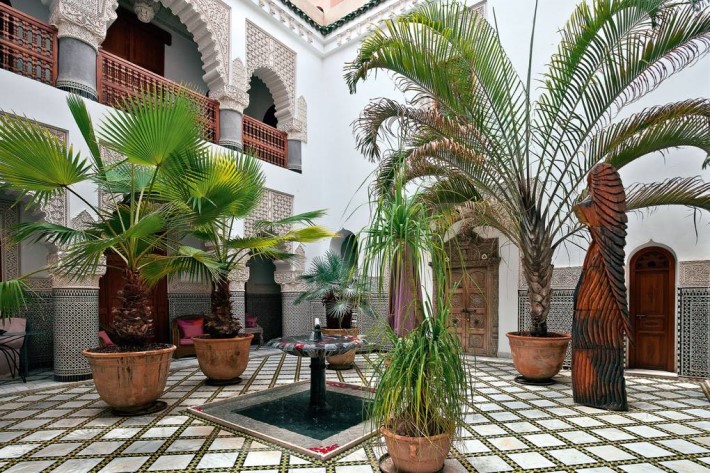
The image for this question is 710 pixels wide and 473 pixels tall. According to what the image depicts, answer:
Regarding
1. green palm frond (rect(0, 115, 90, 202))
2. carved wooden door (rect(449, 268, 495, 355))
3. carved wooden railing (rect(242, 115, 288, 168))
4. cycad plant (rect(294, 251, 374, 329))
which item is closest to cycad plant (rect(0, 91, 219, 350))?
green palm frond (rect(0, 115, 90, 202))

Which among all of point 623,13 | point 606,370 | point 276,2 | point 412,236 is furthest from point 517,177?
point 276,2

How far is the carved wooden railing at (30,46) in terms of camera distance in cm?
478

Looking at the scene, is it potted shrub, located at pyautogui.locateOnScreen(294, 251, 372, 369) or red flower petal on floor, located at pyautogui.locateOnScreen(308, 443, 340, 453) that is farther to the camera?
potted shrub, located at pyautogui.locateOnScreen(294, 251, 372, 369)

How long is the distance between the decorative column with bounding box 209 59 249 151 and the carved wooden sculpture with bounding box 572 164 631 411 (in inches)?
206

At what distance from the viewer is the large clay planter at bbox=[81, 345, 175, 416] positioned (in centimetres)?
341

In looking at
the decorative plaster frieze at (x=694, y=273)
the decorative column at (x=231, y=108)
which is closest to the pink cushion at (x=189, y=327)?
the decorative column at (x=231, y=108)

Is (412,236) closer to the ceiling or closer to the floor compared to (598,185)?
closer to the floor

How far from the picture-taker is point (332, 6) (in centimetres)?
957

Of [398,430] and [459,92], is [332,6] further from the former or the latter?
[398,430]

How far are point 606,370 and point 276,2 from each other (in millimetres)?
7485

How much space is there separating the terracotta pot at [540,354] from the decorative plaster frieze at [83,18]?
5879mm

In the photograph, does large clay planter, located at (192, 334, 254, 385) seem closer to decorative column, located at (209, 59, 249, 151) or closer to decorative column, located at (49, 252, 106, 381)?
decorative column, located at (49, 252, 106, 381)

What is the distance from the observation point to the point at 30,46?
4953 mm

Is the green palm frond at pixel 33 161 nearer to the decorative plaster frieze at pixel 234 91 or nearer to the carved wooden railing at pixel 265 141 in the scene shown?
the decorative plaster frieze at pixel 234 91
